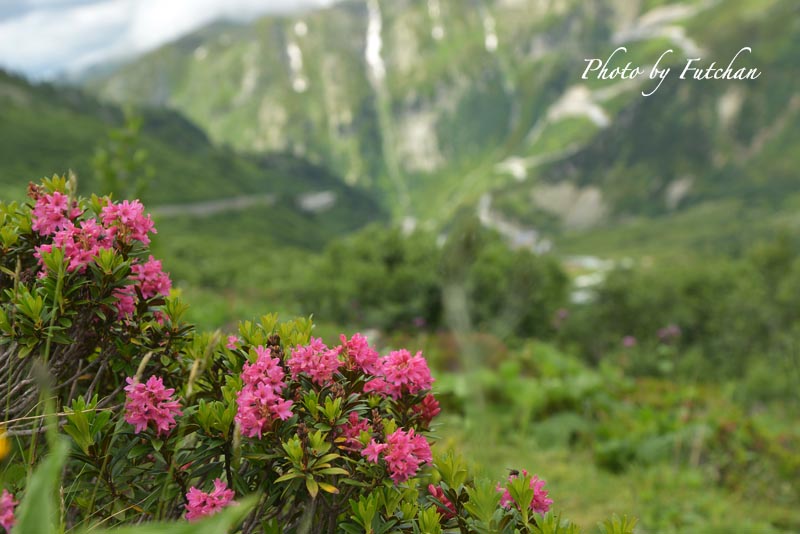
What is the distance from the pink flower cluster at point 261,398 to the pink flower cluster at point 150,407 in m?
0.22

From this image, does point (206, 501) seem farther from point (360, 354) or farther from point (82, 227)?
point (82, 227)

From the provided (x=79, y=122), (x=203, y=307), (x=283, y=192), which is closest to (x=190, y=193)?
(x=79, y=122)

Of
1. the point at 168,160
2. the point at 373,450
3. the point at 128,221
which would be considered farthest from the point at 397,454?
the point at 168,160

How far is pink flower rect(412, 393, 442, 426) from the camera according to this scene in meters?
2.04

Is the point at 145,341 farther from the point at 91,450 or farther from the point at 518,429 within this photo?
the point at 518,429

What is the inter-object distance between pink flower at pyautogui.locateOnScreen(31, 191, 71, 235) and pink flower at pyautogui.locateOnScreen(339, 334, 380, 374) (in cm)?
106

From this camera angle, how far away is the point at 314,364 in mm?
1885

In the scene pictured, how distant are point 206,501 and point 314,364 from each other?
492mm

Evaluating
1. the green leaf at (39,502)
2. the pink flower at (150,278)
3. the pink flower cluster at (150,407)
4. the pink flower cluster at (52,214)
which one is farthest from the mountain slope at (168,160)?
the green leaf at (39,502)

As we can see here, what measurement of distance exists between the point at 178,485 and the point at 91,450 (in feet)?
0.88

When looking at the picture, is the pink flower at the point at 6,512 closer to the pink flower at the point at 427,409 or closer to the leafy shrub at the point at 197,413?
the leafy shrub at the point at 197,413

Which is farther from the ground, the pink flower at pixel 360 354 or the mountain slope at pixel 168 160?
the mountain slope at pixel 168 160

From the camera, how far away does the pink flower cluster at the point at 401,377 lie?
1978 mm

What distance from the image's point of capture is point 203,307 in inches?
475
